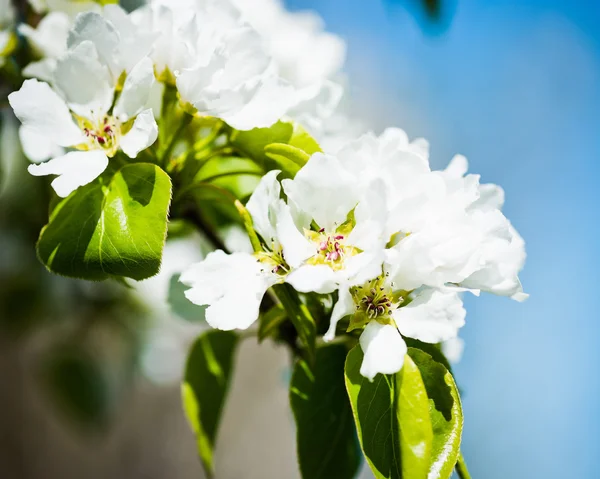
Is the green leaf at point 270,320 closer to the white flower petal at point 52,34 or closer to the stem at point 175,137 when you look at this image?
the stem at point 175,137

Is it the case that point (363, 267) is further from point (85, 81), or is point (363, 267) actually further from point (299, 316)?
point (85, 81)

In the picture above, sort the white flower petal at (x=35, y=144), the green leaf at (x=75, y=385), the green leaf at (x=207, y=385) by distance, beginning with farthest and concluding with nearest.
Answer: the green leaf at (x=75, y=385)
the green leaf at (x=207, y=385)
the white flower petal at (x=35, y=144)

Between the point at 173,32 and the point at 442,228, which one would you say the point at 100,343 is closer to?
the point at 173,32

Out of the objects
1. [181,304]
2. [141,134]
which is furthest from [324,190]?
[181,304]

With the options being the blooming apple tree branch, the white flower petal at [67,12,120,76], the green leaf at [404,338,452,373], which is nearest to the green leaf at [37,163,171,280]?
the blooming apple tree branch

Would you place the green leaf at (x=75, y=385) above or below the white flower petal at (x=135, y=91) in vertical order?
below

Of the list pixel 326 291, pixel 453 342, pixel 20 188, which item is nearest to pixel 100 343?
pixel 20 188

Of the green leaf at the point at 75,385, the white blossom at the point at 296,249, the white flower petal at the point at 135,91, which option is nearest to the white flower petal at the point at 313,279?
the white blossom at the point at 296,249

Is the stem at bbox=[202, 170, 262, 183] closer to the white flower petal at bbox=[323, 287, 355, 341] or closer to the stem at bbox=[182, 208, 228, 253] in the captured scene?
the stem at bbox=[182, 208, 228, 253]
